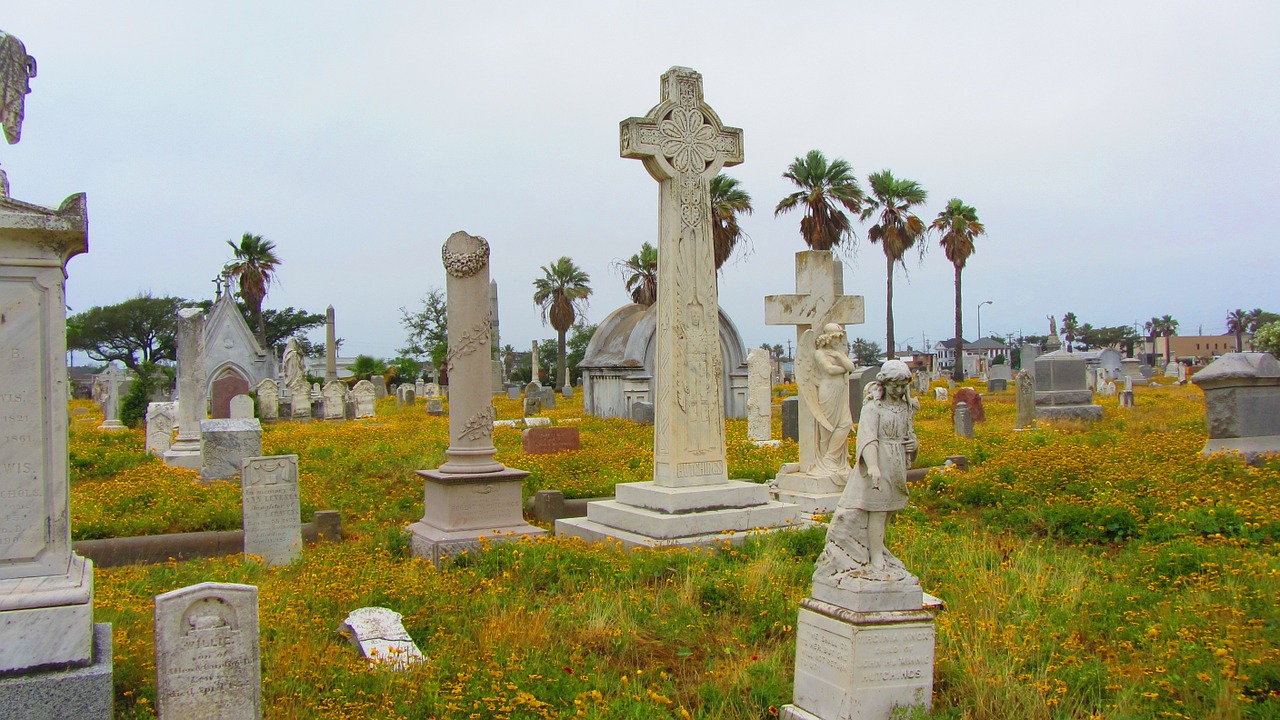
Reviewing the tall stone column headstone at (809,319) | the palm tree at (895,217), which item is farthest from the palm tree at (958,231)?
the tall stone column headstone at (809,319)

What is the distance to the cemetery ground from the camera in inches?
193

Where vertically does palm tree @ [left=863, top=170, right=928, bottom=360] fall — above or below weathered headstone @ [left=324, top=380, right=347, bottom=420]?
above

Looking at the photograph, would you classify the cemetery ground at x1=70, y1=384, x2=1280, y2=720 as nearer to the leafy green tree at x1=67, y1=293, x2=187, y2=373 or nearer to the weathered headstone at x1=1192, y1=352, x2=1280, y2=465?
the weathered headstone at x1=1192, y1=352, x2=1280, y2=465

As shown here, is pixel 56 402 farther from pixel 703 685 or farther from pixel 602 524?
pixel 602 524

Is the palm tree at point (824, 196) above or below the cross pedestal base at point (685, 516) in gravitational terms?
above

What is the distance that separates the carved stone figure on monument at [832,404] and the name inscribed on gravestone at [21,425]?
7.90 m

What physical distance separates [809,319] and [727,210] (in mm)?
20640

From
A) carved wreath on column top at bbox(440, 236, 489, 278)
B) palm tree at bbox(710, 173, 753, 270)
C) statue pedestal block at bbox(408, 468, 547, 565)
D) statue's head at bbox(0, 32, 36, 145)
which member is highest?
palm tree at bbox(710, 173, 753, 270)

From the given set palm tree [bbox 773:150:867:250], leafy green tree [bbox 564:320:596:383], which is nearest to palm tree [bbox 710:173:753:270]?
palm tree [bbox 773:150:867:250]

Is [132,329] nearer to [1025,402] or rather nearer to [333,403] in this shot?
[333,403]

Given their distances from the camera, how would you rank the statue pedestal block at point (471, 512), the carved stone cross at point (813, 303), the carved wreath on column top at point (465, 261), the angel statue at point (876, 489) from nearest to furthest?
the angel statue at point (876, 489) → the statue pedestal block at point (471, 512) → the carved wreath on column top at point (465, 261) → the carved stone cross at point (813, 303)

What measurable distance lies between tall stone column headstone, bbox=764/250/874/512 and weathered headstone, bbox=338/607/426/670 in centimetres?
553

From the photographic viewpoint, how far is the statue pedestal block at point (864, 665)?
453 cm

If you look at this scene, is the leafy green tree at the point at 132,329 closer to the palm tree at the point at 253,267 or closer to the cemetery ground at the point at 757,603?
the palm tree at the point at 253,267
